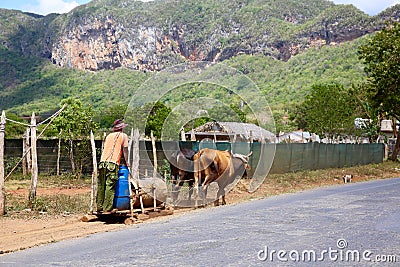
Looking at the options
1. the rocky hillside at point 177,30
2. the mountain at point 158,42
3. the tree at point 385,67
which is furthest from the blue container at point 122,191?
the rocky hillside at point 177,30

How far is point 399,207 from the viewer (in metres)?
13.2

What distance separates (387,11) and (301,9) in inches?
997

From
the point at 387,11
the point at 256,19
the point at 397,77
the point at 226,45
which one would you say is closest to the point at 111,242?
the point at 397,77

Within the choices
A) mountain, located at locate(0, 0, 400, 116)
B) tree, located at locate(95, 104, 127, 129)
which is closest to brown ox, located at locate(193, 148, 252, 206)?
tree, located at locate(95, 104, 127, 129)

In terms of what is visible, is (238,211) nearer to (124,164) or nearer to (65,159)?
(124,164)

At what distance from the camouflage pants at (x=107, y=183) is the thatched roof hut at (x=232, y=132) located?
9.16 meters

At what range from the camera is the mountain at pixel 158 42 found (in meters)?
74.5

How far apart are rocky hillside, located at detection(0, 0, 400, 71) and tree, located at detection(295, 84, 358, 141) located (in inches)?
1177

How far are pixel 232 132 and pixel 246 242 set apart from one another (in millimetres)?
17283

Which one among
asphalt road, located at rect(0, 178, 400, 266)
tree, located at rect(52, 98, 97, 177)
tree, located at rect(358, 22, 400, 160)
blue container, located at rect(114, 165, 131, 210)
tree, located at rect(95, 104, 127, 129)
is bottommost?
asphalt road, located at rect(0, 178, 400, 266)

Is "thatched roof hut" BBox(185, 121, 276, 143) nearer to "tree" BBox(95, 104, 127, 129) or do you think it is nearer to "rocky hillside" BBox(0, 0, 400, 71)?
"tree" BBox(95, 104, 127, 129)

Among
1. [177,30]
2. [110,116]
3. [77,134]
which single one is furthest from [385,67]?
[177,30]

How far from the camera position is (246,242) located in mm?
8695

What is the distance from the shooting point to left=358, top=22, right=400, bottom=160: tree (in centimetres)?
3472
